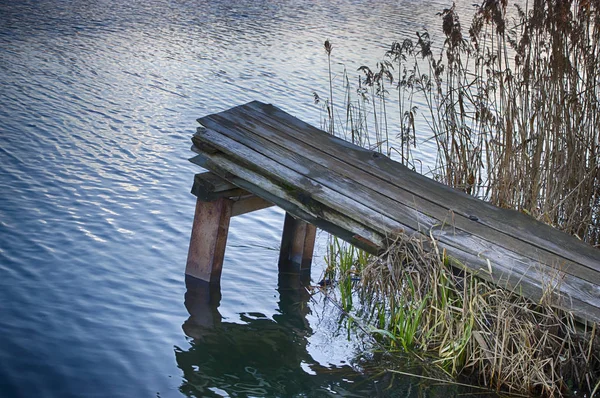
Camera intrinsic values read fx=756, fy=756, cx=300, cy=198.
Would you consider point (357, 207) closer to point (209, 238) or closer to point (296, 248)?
point (209, 238)

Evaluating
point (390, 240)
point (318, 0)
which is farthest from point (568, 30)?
point (318, 0)

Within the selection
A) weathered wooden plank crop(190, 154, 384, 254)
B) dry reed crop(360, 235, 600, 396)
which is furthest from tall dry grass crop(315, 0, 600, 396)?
weathered wooden plank crop(190, 154, 384, 254)

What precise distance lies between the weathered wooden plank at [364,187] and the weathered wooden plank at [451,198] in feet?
0.18

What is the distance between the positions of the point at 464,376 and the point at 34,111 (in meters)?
4.99

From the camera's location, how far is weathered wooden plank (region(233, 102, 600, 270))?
3352mm

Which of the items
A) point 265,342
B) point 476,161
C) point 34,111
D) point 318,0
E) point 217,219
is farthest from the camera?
point 318,0

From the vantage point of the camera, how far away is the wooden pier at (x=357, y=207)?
125 inches

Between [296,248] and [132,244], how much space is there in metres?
1.00

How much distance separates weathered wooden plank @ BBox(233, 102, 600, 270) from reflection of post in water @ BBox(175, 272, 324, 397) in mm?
891

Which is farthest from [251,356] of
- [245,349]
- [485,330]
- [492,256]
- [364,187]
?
[492,256]

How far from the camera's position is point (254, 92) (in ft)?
28.0

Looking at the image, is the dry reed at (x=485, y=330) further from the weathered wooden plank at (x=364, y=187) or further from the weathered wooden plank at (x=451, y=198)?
the weathered wooden plank at (x=451, y=198)

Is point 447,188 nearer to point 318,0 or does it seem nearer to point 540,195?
point 540,195

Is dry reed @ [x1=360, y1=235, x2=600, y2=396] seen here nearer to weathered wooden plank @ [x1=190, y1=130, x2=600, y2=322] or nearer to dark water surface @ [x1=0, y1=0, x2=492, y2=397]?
weathered wooden plank @ [x1=190, y1=130, x2=600, y2=322]
